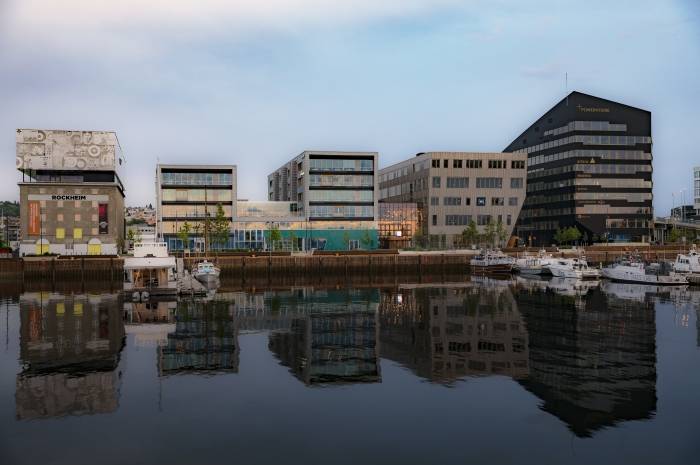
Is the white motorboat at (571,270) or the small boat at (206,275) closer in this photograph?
the small boat at (206,275)

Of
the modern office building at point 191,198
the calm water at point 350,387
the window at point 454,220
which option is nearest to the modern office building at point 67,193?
the modern office building at point 191,198

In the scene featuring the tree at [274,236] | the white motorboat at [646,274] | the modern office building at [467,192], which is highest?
the modern office building at [467,192]

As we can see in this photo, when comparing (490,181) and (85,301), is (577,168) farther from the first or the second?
(85,301)

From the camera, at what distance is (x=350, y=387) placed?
34062mm

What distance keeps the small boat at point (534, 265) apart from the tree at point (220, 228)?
66.5 meters

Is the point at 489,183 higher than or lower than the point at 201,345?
higher

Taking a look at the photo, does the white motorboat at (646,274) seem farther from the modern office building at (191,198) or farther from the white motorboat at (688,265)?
the modern office building at (191,198)

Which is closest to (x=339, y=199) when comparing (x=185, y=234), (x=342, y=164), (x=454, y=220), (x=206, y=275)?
(x=342, y=164)

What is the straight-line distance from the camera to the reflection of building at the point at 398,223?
16625cm

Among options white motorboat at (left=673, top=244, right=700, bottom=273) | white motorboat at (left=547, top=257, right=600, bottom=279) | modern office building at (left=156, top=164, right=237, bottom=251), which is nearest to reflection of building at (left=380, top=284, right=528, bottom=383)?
white motorboat at (left=547, top=257, right=600, bottom=279)

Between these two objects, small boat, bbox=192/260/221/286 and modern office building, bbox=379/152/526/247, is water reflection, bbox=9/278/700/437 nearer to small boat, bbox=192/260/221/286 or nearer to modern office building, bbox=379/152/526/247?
small boat, bbox=192/260/221/286

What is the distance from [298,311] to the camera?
65.6 m

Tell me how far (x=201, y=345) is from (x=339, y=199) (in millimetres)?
109590

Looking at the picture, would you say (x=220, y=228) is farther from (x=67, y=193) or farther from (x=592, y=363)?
(x=592, y=363)
